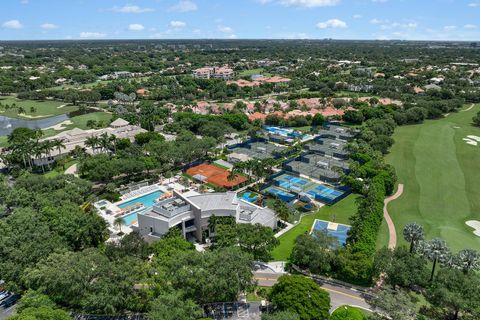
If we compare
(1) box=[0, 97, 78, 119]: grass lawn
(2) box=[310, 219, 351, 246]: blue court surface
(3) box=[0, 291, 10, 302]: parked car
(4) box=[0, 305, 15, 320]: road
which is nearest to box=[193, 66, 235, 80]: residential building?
(1) box=[0, 97, 78, 119]: grass lawn

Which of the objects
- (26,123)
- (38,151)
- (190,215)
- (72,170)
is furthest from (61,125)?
(190,215)

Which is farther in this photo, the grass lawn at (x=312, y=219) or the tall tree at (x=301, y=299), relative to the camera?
the grass lawn at (x=312, y=219)

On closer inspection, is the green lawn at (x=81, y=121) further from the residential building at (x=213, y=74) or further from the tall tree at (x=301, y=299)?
the tall tree at (x=301, y=299)

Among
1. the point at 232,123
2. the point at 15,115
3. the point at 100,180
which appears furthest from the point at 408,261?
the point at 15,115

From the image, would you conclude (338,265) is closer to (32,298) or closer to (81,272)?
(81,272)

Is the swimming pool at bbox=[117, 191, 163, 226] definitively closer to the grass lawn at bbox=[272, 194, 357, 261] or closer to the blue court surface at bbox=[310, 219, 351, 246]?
the grass lawn at bbox=[272, 194, 357, 261]

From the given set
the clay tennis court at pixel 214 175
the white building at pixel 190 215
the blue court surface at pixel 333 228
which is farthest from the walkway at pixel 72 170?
the blue court surface at pixel 333 228

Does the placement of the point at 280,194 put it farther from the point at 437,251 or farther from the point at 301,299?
the point at 301,299
